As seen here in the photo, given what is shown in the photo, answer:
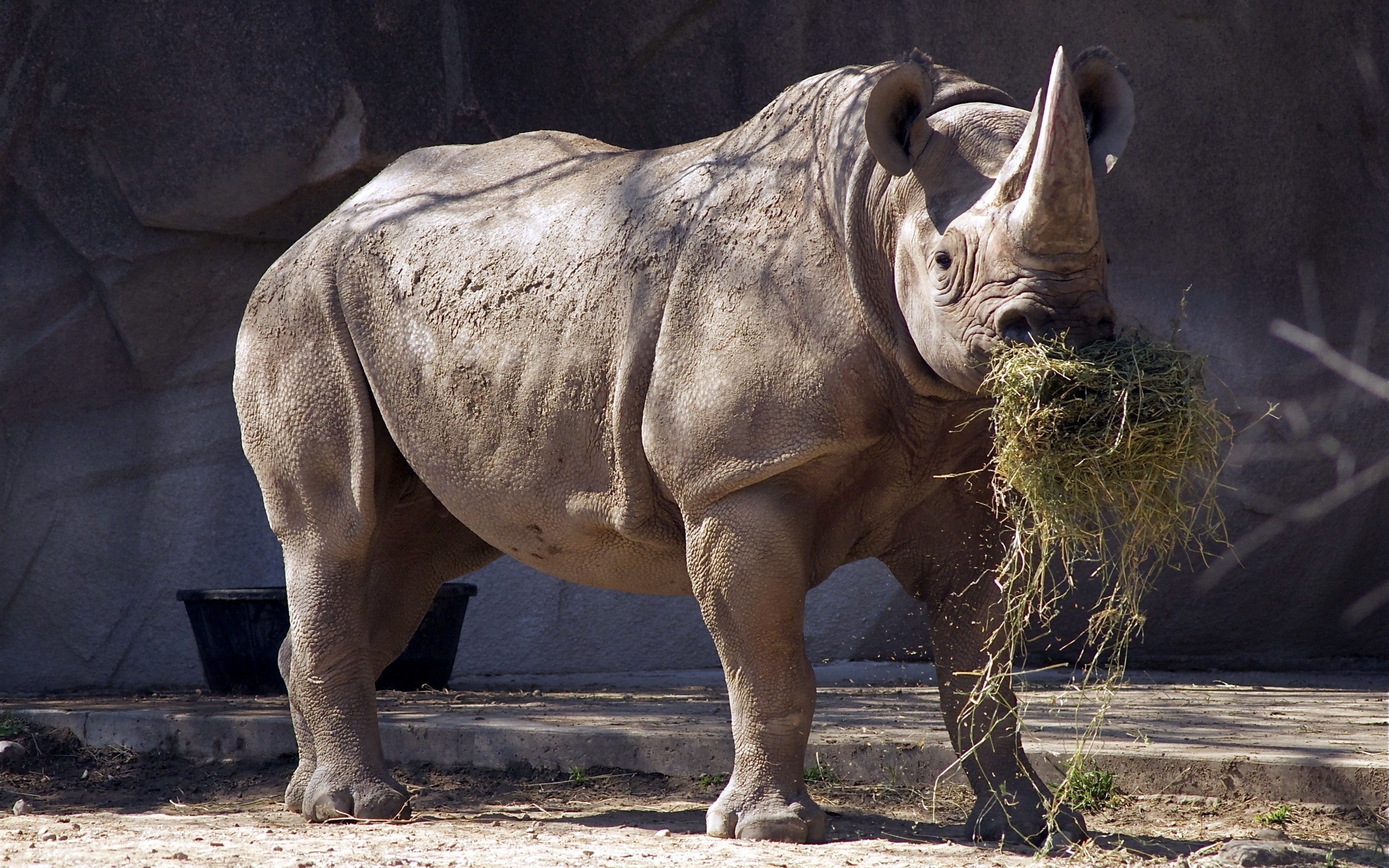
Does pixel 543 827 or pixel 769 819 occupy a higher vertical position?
pixel 769 819

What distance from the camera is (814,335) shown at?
3820 millimetres

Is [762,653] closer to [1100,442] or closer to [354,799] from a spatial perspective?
[1100,442]

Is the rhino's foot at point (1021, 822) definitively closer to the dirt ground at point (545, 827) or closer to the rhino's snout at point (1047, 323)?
the dirt ground at point (545, 827)

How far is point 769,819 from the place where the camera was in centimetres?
385

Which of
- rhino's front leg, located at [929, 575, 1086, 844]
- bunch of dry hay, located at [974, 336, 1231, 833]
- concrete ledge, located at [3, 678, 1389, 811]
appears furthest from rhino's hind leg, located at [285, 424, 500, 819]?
bunch of dry hay, located at [974, 336, 1231, 833]

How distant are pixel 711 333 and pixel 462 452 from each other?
999 millimetres

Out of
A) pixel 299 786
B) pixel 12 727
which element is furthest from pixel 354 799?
pixel 12 727

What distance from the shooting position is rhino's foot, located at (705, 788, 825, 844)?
384 cm

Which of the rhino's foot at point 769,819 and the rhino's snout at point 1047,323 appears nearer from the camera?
the rhino's snout at point 1047,323

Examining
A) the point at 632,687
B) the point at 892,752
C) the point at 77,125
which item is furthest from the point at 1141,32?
the point at 77,125

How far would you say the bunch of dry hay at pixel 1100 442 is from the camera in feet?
11.0

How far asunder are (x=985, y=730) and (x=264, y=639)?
433cm

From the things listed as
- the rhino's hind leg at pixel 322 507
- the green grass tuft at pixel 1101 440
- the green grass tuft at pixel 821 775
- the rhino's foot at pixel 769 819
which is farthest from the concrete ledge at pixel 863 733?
the green grass tuft at pixel 1101 440

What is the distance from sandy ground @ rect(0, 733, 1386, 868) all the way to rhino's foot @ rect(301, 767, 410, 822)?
0.07 meters
